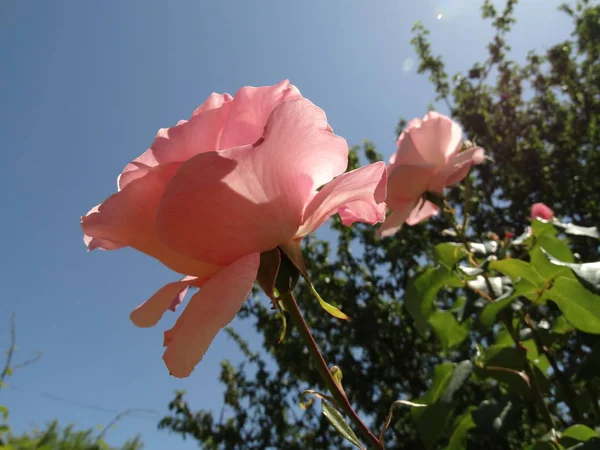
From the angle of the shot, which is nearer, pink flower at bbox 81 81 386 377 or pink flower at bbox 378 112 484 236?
pink flower at bbox 81 81 386 377

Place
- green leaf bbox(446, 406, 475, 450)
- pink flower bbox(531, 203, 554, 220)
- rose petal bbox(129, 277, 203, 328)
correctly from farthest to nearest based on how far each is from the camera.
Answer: pink flower bbox(531, 203, 554, 220) → green leaf bbox(446, 406, 475, 450) → rose petal bbox(129, 277, 203, 328)

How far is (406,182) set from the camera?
1.01m

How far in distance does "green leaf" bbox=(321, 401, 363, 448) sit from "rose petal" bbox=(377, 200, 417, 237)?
2.12ft

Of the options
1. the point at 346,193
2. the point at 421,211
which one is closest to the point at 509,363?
the point at 421,211

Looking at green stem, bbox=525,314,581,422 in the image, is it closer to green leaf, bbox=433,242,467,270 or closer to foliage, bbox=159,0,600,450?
green leaf, bbox=433,242,467,270

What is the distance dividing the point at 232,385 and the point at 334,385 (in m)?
4.73

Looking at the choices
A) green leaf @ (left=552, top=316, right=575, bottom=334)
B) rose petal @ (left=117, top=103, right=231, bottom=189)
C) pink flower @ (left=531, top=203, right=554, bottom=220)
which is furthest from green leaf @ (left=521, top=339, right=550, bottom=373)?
rose petal @ (left=117, top=103, right=231, bottom=189)

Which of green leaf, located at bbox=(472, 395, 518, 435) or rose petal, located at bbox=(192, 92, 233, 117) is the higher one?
rose petal, located at bbox=(192, 92, 233, 117)

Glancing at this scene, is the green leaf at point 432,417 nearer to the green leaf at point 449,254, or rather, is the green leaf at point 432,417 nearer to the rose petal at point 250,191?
the green leaf at point 449,254

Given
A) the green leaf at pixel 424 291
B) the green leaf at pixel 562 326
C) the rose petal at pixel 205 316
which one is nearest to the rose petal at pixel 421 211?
the green leaf at pixel 424 291

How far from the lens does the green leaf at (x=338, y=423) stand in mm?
351

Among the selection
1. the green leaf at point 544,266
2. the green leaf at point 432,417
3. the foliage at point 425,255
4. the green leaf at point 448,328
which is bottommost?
the green leaf at point 432,417

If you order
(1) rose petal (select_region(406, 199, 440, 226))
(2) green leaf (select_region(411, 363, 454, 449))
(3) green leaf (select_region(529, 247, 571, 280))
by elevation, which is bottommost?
(2) green leaf (select_region(411, 363, 454, 449))

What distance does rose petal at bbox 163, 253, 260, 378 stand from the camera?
0.35 meters
